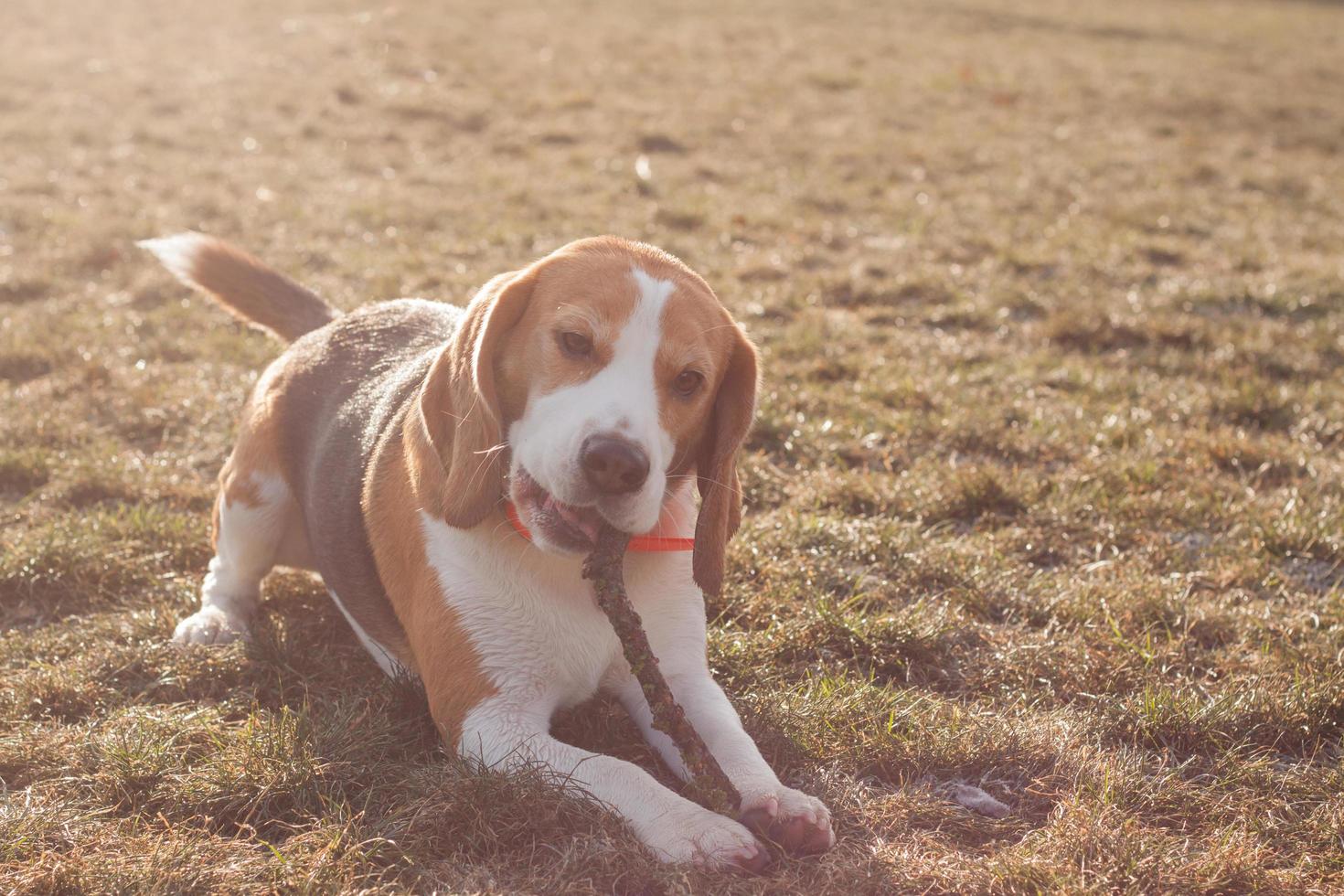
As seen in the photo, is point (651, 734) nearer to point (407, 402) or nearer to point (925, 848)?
point (925, 848)

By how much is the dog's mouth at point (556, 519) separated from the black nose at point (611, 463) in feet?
0.60

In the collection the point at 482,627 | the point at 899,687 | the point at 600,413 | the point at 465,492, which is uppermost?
the point at 600,413

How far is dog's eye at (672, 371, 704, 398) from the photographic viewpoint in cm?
346

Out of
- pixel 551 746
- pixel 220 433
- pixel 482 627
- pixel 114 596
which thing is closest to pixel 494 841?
pixel 551 746

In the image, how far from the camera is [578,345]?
11.2 feet

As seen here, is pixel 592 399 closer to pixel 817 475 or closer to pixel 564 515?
pixel 564 515

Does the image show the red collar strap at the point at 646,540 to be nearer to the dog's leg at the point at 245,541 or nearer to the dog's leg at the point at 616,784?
the dog's leg at the point at 616,784

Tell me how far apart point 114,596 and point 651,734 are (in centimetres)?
222

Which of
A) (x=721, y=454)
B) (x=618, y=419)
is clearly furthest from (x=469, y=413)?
(x=721, y=454)

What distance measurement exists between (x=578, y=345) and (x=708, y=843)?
129 centimetres

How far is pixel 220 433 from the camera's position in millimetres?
6059

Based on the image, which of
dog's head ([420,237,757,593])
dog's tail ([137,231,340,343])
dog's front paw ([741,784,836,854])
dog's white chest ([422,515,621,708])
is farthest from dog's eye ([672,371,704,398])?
dog's tail ([137,231,340,343])

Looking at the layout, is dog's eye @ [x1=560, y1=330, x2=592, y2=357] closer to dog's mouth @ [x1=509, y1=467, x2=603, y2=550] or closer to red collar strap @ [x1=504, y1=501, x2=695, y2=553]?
dog's mouth @ [x1=509, y1=467, x2=603, y2=550]

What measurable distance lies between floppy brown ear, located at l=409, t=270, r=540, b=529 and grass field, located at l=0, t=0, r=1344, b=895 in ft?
2.40
